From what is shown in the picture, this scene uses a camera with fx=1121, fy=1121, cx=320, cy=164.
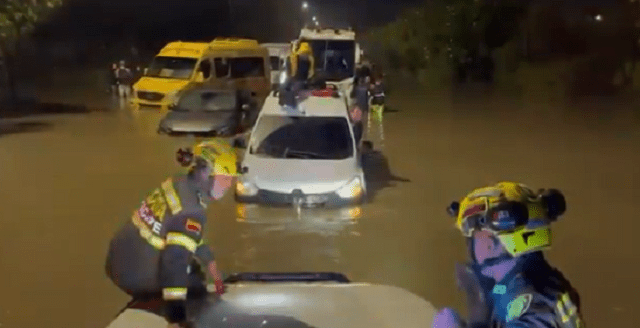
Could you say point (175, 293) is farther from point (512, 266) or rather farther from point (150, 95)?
point (150, 95)

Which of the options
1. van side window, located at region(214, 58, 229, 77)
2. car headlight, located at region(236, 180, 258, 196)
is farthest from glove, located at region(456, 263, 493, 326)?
van side window, located at region(214, 58, 229, 77)

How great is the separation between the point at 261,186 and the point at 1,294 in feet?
15.2

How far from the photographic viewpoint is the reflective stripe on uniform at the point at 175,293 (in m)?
5.00

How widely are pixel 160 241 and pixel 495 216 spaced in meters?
2.48

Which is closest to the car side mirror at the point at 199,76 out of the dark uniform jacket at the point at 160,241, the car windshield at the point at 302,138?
the car windshield at the point at 302,138

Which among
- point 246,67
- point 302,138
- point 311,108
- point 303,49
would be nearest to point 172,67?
point 246,67

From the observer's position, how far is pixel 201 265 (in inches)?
228

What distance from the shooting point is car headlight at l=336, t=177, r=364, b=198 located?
14.5 m

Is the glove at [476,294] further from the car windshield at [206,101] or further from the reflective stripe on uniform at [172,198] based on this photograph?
the car windshield at [206,101]

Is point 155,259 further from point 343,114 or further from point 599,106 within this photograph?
point 599,106

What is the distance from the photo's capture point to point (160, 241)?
5441 mm

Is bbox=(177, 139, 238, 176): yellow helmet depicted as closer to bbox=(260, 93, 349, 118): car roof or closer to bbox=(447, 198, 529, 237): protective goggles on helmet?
bbox=(447, 198, 529, 237): protective goggles on helmet

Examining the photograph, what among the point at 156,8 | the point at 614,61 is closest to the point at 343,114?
the point at 614,61

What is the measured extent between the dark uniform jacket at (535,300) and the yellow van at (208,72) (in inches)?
1050
